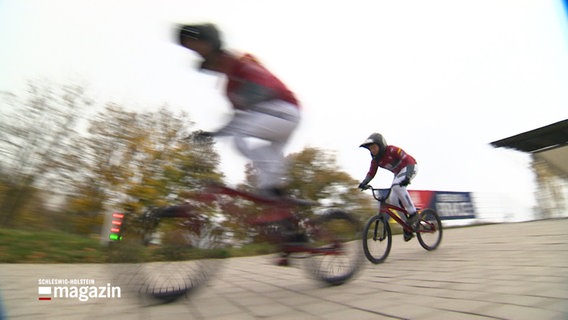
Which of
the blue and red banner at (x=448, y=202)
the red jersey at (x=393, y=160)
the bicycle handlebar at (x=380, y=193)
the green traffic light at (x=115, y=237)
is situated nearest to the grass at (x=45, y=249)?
the green traffic light at (x=115, y=237)

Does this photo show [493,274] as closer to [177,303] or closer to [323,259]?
[323,259]

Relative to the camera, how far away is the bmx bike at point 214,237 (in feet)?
7.32

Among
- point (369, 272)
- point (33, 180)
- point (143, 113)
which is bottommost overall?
point (369, 272)

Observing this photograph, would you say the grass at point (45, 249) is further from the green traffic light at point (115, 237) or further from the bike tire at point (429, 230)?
the bike tire at point (429, 230)

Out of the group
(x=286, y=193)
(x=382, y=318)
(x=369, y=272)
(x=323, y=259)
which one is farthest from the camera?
(x=369, y=272)

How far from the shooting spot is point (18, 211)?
25.1ft

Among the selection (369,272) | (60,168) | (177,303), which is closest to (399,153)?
(369,272)

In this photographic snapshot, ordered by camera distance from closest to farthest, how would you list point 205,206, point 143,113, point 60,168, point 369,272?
point 205,206
point 369,272
point 60,168
point 143,113

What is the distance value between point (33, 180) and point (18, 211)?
839mm

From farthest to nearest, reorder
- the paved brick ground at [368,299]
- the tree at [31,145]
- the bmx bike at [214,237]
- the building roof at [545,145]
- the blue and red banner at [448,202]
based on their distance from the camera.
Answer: the blue and red banner at [448,202], the building roof at [545,145], the tree at [31,145], the bmx bike at [214,237], the paved brick ground at [368,299]

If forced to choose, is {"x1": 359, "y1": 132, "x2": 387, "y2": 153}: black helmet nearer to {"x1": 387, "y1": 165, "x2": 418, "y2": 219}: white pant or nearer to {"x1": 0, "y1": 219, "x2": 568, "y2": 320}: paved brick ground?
{"x1": 387, "y1": 165, "x2": 418, "y2": 219}: white pant

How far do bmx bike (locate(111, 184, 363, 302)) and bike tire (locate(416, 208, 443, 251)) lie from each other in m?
2.94

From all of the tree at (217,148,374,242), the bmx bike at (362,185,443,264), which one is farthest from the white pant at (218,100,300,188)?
the tree at (217,148,374,242)

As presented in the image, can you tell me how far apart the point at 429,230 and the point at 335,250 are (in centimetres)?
328
